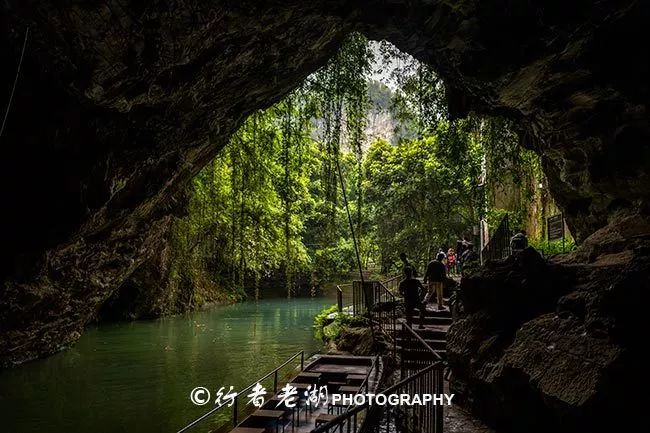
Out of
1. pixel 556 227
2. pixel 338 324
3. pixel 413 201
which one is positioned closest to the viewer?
pixel 556 227

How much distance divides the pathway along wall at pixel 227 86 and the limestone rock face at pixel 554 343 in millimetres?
282

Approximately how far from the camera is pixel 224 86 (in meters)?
7.88

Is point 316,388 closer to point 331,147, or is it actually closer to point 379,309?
point 379,309

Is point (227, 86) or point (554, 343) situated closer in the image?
point (554, 343)

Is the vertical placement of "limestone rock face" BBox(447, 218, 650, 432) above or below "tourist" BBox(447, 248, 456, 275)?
below

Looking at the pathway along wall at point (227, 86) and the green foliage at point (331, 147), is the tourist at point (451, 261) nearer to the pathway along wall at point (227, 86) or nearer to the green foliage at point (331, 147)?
the green foliage at point (331, 147)

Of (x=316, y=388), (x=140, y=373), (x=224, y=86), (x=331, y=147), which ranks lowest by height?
(x=140, y=373)

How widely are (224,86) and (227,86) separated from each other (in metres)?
0.08

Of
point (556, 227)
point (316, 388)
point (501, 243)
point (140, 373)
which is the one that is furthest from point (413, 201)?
point (316, 388)

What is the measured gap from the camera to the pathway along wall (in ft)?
18.1

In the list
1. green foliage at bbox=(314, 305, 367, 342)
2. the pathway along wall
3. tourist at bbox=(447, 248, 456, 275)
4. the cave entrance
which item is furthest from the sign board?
tourist at bbox=(447, 248, 456, 275)

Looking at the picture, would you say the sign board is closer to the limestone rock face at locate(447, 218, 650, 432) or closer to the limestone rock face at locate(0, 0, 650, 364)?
the limestone rock face at locate(0, 0, 650, 364)

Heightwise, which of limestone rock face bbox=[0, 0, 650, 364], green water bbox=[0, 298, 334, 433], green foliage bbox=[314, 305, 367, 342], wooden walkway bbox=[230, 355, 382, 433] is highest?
limestone rock face bbox=[0, 0, 650, 364]

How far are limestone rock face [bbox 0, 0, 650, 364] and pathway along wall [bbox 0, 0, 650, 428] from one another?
3cm
